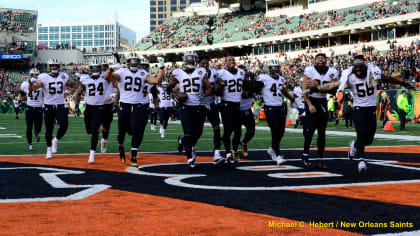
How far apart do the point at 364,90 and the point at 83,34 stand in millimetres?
150412

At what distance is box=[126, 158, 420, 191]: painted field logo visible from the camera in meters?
6.39

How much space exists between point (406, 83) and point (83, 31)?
494 ft

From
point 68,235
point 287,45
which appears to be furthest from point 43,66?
point 68,235

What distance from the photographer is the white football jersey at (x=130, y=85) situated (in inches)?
342

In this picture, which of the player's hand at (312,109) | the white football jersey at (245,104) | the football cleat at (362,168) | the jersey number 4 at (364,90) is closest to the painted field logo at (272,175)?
the football cleat at (362,168)

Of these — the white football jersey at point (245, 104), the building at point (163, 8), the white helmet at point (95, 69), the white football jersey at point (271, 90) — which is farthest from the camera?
the building at point (163, 8)

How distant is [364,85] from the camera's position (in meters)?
7.61

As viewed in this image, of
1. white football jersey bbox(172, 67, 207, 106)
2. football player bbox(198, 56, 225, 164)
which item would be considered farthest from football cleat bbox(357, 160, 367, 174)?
white football jersey bbox(172, 67, 207, 106)

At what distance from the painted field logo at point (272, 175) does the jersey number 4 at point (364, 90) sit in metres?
1.24

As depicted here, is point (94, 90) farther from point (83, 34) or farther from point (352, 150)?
point (83, 34)

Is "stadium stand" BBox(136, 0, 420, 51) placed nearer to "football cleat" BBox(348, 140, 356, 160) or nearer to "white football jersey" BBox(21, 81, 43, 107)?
A: "football cleat" BBox(348, 140, 356, 160)

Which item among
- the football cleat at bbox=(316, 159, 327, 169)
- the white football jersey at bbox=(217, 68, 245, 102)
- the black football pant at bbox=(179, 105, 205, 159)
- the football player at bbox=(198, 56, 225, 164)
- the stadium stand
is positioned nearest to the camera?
the football cleat at bbox=(316, 159, 327, 169)

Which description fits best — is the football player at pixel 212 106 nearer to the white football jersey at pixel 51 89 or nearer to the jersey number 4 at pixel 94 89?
the jersey number 4 at pixel 94 89

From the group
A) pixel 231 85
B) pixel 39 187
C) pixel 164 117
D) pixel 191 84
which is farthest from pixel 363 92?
pixel 164 117
